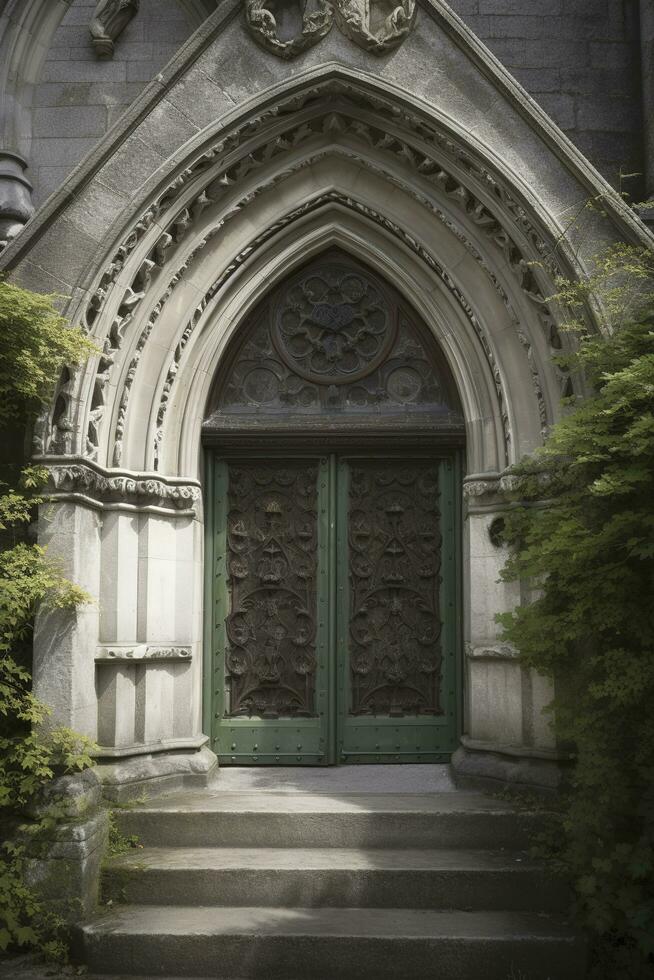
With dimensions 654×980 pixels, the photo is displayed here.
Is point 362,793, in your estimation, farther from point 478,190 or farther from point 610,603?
point 478,190

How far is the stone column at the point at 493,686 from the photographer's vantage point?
5941 mm

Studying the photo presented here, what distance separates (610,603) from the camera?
4.93m

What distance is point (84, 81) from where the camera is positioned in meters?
7.37

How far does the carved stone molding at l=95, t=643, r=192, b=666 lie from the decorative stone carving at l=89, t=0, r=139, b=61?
4685 mm

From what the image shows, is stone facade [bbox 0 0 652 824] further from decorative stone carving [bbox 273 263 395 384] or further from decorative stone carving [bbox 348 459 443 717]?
decorative stone carving [bbox 348 459 443 717]

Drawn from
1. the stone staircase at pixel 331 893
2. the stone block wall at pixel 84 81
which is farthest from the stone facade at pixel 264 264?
the stone block wall at pixel 84 81

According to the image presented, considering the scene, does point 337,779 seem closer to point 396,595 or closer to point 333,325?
point 396,595

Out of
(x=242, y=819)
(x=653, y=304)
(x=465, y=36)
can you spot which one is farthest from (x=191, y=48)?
(x=242, y=819)

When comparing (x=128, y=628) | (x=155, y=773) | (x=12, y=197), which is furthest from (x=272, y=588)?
(x=12, y=197)

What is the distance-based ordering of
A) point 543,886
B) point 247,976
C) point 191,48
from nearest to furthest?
1. point 247,976
2. point 543,886
3. point 191,48

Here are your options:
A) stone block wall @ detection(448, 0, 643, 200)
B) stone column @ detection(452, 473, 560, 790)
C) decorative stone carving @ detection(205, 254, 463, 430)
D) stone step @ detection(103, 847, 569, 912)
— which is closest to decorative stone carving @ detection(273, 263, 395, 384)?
decorative stone carving @ detection(205, 254, 463, 430)

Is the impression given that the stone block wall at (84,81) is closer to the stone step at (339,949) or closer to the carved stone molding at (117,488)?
the carved stone molding at (117,488)

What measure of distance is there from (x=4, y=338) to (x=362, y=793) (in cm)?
357

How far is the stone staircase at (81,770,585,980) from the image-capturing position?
4711 mm
